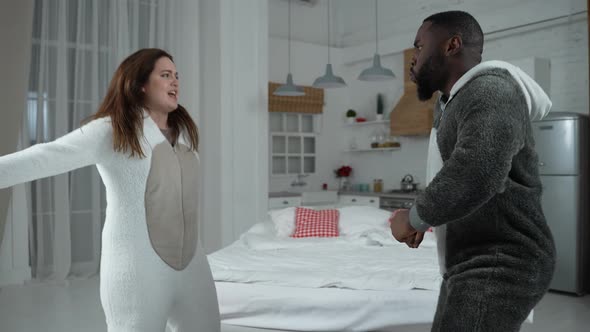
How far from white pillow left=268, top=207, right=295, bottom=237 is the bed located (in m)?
0.77

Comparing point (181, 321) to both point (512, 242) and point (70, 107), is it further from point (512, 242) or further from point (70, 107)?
point (70, 107)

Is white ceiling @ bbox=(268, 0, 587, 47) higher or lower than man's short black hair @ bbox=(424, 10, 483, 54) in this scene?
higher

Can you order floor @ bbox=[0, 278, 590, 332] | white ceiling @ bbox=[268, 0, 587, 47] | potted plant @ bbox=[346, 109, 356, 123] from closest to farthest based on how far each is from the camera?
floor @ bbox=[0, 278, 590, 332] → white ceiling @ bbox=[268, 0, 587, 47] → potted plant @ bbox=[346, 109, 356, 123]

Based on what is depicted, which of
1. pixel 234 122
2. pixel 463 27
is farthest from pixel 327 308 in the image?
pixel 234 122

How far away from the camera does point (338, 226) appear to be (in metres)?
4.64

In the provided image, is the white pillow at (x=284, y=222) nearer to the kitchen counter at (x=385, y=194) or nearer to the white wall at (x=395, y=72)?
the kitchen counter at (x=385, y=194)

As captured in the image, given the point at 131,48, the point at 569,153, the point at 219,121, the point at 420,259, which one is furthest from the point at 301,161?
the point at 420,259

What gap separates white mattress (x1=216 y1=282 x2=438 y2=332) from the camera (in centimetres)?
305

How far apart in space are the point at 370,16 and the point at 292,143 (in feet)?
7.28

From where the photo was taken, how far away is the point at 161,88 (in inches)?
82.4

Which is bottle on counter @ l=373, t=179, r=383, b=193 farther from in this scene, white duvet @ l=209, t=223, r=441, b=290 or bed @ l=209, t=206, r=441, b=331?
bed @ l=209, t=206, r=441, b=331

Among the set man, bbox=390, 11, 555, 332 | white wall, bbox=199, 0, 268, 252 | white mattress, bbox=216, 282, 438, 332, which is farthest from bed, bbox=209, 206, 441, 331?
white wall, bbox=199, 0, 268, 252

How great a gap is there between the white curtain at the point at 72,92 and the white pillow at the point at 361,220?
8.57ft

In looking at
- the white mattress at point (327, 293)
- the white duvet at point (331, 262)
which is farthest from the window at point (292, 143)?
the white mattress at point (327, 293)
